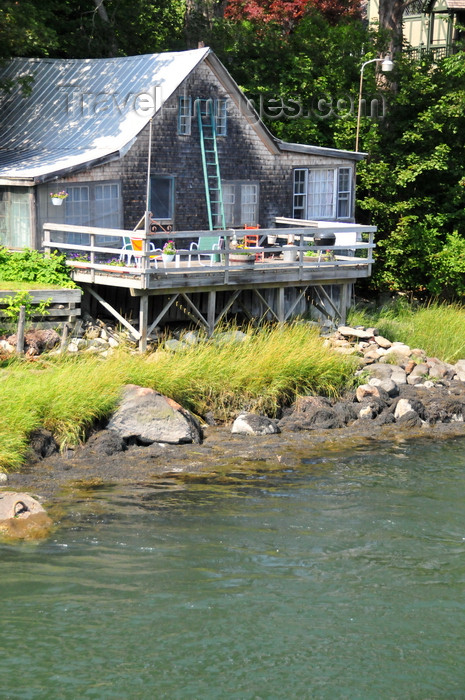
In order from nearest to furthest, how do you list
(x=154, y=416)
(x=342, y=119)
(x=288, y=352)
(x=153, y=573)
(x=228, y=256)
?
(x=153, y=573), (x=154, y=416), (x=288, y=352), (x=228, y=256), (x=342, y=119)

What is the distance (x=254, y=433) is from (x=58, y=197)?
7.14 meters

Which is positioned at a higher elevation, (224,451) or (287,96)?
(287,96)

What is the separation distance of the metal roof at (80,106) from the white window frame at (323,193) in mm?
4584

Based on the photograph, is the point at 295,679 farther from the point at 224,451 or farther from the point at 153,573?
the point at 224,451

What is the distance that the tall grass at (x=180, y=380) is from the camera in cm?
1540

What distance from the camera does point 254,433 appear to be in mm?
17078

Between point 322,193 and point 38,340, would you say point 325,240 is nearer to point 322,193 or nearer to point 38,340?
point 322,193

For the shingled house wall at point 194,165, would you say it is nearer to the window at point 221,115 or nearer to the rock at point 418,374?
the window at point 221,115

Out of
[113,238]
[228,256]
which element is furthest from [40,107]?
[228,256]

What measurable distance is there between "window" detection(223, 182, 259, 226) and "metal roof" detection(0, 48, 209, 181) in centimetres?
298

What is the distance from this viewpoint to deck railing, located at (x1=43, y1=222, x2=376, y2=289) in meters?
18.9

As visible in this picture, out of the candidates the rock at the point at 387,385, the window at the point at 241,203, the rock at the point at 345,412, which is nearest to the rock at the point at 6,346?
the rock at the point at 345,412

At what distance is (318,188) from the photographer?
26.1 meters

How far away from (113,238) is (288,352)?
217 inches
